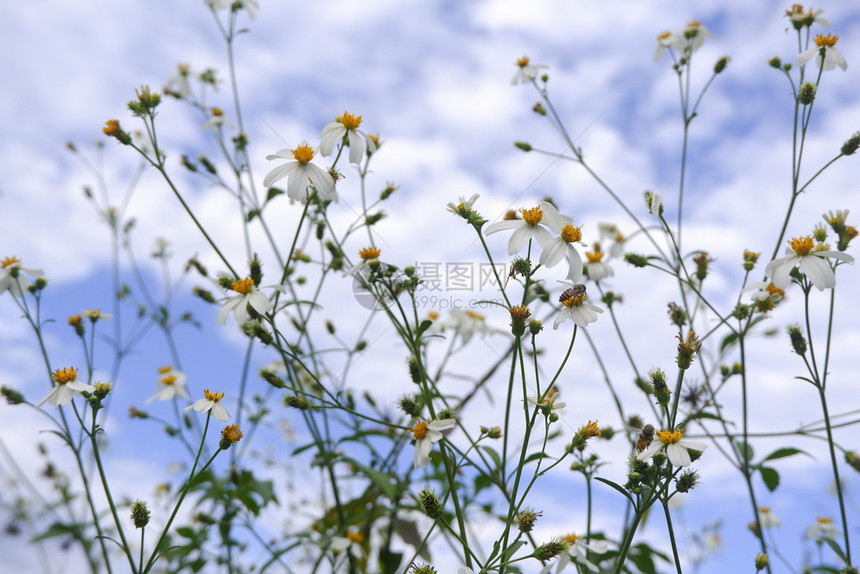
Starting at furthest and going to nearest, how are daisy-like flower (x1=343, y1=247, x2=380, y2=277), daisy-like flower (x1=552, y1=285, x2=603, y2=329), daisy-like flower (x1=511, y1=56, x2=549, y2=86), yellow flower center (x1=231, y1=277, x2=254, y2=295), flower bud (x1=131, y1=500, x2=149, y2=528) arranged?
daisy-like flower (x1=511, y1=56, x2=549, y2=86), daisy-like flower (x1=343, y1=247, x2=380, y2=277), yellow flower center (x1=231, y1=277, x2=254, y2=295), daisy-like flower (x1=552, y1=285, x2=603, y2=329), flower bud (x1=131, y1=500, x2=149, y2=528)

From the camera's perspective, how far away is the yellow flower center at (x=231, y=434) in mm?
1640

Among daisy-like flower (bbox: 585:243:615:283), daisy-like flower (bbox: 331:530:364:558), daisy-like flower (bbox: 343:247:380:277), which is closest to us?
daisy-like flower (bbox: 343:247:380:277)

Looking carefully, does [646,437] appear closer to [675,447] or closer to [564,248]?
[675,447]

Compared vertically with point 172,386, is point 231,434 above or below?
below

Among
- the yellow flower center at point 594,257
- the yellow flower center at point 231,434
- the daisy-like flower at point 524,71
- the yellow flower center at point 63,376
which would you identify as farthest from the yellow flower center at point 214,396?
the daisy-like flower at point 524,71

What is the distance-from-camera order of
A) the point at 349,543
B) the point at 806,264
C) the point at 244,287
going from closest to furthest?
the point at 806,264 < the point at 244,287 < the point at 349,543

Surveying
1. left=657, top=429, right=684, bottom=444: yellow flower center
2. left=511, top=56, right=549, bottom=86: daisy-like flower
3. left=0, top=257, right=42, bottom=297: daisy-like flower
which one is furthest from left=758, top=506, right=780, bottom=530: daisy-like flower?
left=0, top=257, right=42, bottom=297: daisy-like flower

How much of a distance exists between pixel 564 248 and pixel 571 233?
0.05 meters

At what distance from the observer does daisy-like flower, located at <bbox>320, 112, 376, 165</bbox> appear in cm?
212

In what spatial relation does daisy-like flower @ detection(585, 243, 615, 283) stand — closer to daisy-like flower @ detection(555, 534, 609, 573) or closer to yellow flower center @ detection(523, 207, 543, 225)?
yellow flower center @ detection(523, 207, 543, 225)

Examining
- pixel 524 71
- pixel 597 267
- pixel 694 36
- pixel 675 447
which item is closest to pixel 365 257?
pixel 675 447

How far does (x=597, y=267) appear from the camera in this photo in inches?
112

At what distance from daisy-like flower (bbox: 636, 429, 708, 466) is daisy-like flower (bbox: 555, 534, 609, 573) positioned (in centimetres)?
33

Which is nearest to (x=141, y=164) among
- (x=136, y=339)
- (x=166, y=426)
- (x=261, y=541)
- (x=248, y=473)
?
(x=136, y=339)
